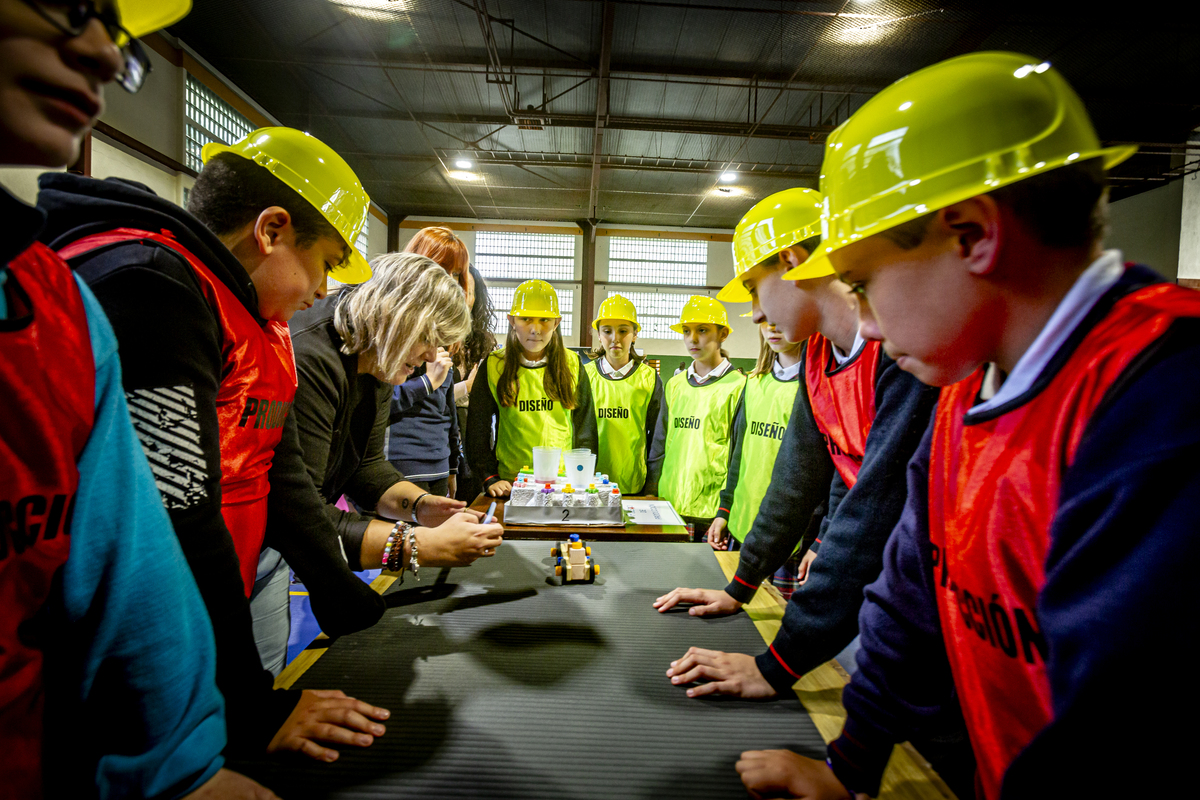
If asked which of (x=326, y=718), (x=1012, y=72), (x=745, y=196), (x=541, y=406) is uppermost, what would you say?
(x=745, y=196)

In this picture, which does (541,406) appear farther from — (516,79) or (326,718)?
(516,79)

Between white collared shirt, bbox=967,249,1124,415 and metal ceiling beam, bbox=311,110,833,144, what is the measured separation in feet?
26.9

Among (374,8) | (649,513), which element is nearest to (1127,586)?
(649,513)

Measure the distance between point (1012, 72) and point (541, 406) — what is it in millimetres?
2911

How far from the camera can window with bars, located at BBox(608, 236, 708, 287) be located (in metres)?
13.4

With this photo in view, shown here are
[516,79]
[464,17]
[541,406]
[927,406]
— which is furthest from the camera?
[516,79]

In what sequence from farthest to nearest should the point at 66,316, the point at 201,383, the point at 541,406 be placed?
the point at 541,406 → the point at 201,383 → the point at 66,316

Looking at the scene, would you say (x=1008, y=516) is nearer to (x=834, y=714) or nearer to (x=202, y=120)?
(x=834, y=714)

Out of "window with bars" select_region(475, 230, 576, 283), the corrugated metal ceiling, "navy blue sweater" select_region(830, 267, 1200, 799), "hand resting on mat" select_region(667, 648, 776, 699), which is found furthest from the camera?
"window with bars" select_region(475, 230, 576, 283)

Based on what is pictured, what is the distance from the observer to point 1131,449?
470 millimetres

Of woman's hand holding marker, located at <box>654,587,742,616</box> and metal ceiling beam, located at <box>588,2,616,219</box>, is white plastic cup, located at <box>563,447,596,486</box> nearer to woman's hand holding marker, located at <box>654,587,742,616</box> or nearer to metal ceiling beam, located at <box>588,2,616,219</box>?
woman's hand holding marker, located at <box>654,587,742,616</box>

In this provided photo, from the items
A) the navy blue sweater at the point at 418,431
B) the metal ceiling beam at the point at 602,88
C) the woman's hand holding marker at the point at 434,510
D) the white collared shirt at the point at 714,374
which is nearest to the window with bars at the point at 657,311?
the metal ceiling beam at the point at 602,88

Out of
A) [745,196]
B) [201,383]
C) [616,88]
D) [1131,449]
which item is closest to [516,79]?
[616,88]

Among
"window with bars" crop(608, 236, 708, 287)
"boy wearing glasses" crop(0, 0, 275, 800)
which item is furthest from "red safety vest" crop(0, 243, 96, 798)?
"window with bars" crop(608, 236, 708, 287)
